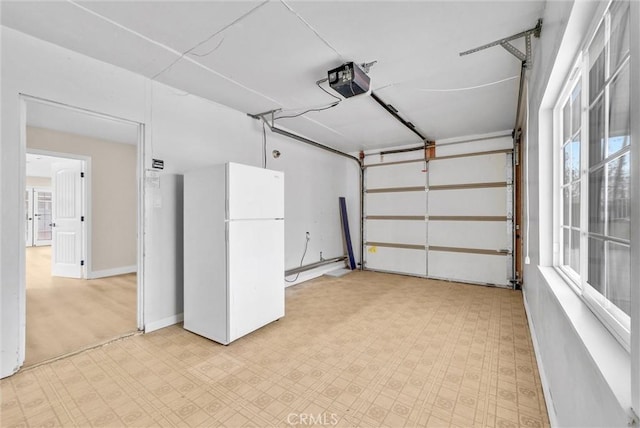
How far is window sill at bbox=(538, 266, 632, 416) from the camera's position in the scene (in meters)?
Result: 0.70

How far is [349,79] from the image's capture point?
239 cm

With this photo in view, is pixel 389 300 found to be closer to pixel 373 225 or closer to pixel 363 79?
pixel 373 225

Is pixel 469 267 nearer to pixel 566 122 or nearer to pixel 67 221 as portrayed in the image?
pixel 566 122

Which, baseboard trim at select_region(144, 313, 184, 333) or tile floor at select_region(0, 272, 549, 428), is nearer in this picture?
tile floor at select_region(0, 272, 549, 428)

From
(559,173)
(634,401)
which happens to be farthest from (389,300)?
(634,401)

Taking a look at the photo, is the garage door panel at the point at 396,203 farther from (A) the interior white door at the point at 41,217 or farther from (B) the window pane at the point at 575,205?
(A) the interior white door at the point at 41,217

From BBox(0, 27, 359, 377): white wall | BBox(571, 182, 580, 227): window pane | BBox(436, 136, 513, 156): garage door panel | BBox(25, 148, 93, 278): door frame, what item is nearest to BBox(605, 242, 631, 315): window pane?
BBox(571, 182, 580, 227): window pane

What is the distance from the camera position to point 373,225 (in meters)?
5.96

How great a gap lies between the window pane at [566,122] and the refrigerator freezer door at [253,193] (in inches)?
98.5

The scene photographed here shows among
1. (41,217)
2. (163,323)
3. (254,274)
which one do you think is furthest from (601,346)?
(41,217)

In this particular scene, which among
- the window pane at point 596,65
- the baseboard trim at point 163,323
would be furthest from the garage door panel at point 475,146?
the baseboard trim at point 163,323

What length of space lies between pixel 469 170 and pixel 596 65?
12.9ft

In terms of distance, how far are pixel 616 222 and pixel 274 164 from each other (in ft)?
13.0

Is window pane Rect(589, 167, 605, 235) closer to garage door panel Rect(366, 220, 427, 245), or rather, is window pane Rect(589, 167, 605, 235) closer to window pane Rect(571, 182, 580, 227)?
window pane Rect(571, 182, 580, 227)
